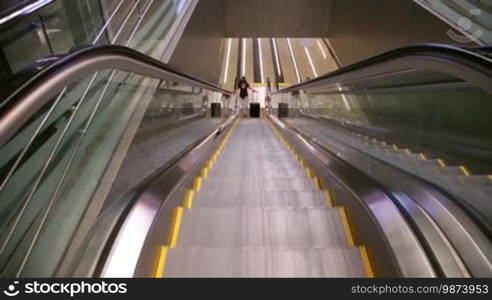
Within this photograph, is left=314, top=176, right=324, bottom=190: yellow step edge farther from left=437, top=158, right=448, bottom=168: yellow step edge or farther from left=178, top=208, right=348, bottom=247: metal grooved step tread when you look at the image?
left=437, top=158, right=448, bottom=168: yellow step edge

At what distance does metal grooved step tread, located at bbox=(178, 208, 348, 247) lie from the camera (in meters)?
1.96

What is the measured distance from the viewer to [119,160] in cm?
226

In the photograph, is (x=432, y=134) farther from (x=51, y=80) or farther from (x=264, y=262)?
(x=51, y=80)

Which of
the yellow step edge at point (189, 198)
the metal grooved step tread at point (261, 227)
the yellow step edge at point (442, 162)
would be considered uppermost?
the yellow step edge at point (442, 162)

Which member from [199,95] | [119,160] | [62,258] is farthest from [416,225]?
[199,95]

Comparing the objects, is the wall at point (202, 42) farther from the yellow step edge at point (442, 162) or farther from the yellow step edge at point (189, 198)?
the yellow step edge at point (442, 162)

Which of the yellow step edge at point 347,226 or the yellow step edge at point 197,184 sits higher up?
the yellow step edge at point 197,184

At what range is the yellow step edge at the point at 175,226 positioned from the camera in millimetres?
1937

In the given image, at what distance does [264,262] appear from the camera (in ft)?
5.47

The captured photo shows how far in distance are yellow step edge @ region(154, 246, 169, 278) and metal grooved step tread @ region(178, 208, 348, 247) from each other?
0.22m

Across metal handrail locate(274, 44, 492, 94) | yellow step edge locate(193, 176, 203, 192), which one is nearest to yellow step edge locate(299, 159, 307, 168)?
yellow step edge locate(193, 176, 203, 192)

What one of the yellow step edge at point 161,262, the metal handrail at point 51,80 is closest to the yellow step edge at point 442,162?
the yellow step edge at point 161,262

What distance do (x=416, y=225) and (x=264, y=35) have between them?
1360 cm

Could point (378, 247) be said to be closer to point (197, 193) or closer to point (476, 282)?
point (476, 282)
